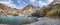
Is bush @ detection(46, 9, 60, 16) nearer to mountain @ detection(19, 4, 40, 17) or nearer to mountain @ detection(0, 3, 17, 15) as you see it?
mountain @ detection(19, 4, 40, 17)

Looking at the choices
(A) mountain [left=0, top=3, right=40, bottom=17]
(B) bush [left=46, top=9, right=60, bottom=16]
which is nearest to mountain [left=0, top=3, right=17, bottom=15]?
(A) mountain [left=0, top=3, right=40, bottom=17]

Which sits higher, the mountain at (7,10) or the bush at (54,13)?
the mountain at (7,10)

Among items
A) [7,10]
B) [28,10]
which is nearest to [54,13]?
[28,10]

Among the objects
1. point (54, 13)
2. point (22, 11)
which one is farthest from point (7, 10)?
point (54, 13)

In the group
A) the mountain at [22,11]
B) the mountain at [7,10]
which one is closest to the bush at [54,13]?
the mountain at [22,11]

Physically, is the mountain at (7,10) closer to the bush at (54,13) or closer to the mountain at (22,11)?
the mountain at (22,11)

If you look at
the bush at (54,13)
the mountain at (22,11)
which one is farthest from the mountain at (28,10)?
the bush at (54,13)

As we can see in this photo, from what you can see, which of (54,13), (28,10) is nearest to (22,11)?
(28,10)

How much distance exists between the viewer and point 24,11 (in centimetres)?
137

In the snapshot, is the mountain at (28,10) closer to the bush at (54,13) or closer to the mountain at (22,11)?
the mountain at (22,11)

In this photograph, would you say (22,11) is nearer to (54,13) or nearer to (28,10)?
(28,10)

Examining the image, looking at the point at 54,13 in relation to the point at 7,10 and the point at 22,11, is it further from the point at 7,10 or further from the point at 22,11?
the point at 7,10

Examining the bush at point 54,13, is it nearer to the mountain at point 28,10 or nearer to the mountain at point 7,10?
the mountain at point 28,10

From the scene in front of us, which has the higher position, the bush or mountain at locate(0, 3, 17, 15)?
mountain at locate(0, 3, 17, 15)
